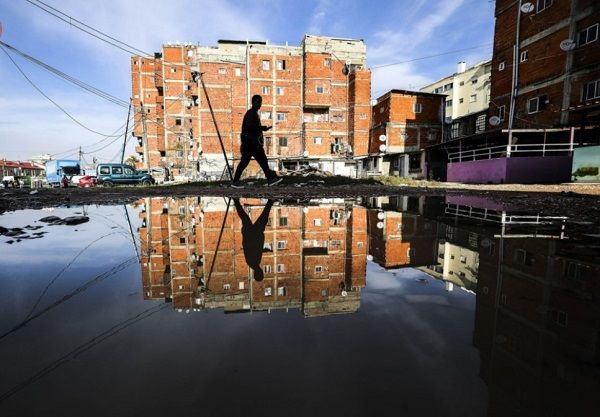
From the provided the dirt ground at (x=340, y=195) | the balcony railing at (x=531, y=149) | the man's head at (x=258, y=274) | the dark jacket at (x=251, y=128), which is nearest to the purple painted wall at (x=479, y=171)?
the balcony railing at (x=531, y=149)

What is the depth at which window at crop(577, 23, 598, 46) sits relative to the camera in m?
Answer: 18.5

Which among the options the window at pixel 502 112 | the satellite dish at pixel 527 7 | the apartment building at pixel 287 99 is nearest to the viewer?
the satellite dish at pixel 527 7

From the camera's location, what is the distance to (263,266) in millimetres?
2141

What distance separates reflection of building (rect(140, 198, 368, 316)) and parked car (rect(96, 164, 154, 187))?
77.6ft

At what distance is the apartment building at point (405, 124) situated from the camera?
124 ft

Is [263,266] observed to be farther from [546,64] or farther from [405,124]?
[405,124]

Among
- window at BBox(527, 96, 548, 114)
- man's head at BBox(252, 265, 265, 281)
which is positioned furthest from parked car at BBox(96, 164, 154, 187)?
window at BBox(527, 96, 548, 114)

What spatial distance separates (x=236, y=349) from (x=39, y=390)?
1.79ft

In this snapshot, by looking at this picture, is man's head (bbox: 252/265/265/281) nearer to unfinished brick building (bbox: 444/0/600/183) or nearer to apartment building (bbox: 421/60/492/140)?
unfinished brick building (bbox: 444/0/600/183)

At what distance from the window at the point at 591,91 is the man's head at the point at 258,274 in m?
25.4

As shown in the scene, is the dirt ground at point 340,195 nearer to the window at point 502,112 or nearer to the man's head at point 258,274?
the man's head at point 258,274

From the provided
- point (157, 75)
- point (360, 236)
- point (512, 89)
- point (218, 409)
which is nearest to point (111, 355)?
point (218, 409)

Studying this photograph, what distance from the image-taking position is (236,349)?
1.09 m

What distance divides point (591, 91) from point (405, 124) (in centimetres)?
2020
